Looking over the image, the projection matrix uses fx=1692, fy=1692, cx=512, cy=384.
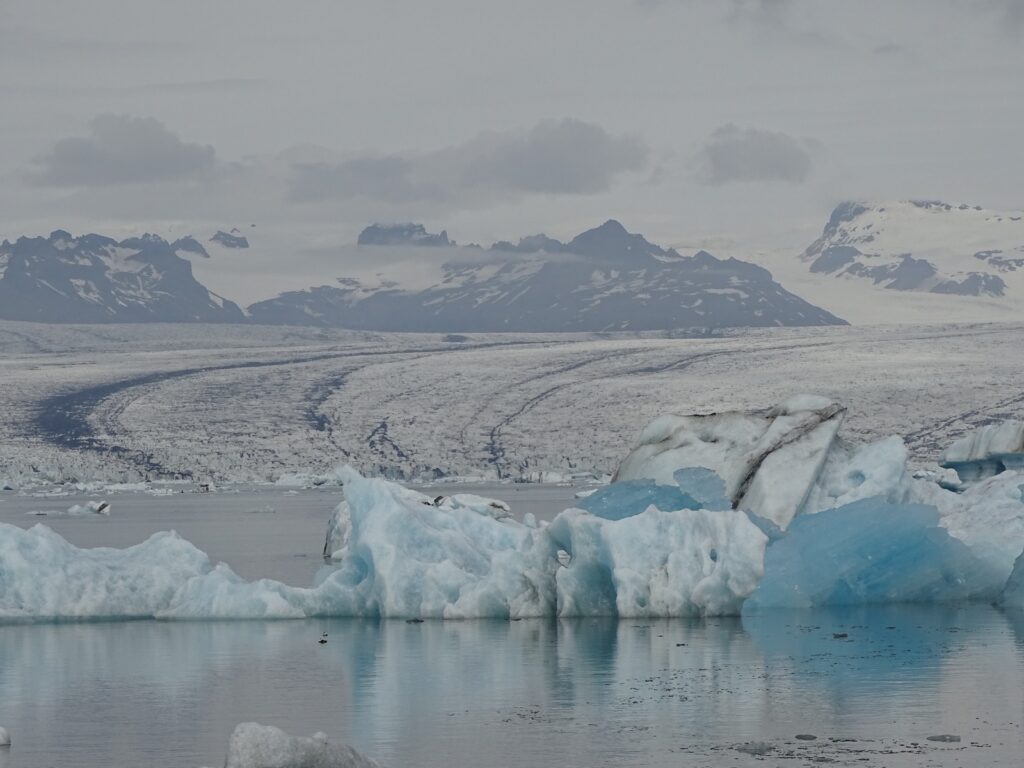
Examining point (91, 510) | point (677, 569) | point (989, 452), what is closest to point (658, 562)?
point (677, 569)

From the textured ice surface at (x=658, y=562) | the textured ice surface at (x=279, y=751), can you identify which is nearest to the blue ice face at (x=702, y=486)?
the textured ice surface at (x=658, y=562)

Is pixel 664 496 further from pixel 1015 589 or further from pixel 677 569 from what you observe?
pixel 1015 589

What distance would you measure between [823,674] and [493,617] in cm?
565

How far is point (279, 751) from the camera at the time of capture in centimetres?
924

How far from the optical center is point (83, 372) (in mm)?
81375

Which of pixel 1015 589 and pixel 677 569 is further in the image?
pixel 1015 589

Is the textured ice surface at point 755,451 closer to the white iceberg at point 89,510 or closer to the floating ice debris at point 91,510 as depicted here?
the floating ice debris at point 91,510

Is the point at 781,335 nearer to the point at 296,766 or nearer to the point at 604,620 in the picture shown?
the point at 604,620

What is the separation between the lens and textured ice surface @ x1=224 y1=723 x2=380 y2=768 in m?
9.23

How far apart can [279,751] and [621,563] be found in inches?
377

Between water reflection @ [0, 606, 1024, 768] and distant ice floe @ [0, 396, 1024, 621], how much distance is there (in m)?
0.37

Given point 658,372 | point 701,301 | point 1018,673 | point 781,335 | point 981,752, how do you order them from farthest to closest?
point 701,301 → point 781,335 → point 658,372 → point 1018,673 → point 981,752

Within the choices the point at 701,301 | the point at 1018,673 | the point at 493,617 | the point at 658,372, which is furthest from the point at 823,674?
the point at 701,301

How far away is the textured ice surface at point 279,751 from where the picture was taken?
9234mm
